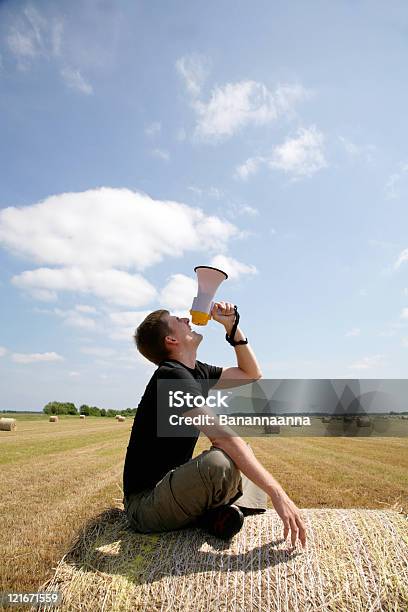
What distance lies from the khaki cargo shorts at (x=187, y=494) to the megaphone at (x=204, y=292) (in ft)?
3.91

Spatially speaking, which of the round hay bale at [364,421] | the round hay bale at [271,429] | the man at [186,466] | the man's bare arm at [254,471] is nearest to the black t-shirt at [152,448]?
the man at [186,466]

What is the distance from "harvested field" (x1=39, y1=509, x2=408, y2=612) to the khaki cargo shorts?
0.12 metres

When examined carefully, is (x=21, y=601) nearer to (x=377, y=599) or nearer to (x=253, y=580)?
(x=253, y=580)

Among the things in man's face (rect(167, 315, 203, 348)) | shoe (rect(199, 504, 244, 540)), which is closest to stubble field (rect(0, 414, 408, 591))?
shoe (rect(199, 504, 244, 540))

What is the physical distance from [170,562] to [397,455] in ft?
40.2

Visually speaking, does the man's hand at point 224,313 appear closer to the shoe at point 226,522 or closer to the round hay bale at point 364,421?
the shoe at point 226,522

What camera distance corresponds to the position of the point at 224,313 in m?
4.02

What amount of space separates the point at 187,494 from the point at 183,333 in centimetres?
122

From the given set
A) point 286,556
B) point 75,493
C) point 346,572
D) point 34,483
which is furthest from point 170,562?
point 34,483

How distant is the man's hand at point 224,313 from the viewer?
401cm

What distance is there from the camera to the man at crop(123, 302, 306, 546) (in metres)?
2.95

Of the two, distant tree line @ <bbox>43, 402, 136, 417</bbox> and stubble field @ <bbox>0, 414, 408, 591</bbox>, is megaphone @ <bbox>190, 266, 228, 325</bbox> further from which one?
distant tree line @ <bbox>43, 402, 136, 417</bbox>

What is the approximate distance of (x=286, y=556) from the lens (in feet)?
9.92

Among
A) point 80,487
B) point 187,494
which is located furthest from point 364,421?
point 187,494
